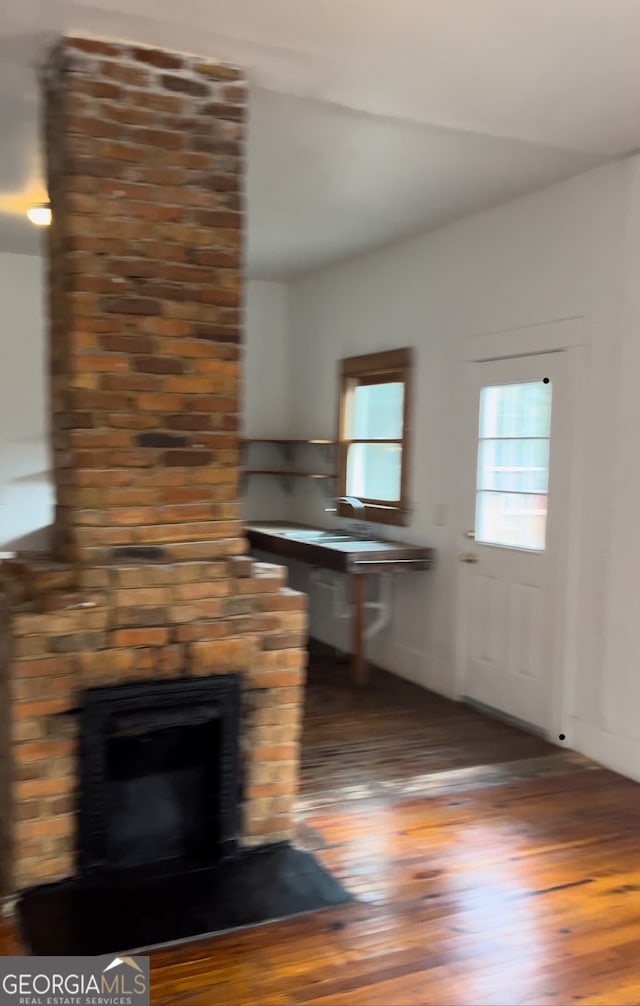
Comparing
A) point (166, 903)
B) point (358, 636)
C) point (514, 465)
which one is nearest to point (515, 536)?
point (514, 465)

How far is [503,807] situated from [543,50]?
2.66m

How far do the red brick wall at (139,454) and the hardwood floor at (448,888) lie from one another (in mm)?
488

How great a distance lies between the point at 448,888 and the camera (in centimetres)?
271

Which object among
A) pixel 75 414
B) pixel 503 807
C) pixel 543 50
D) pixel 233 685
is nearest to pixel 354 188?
pixel 543 50

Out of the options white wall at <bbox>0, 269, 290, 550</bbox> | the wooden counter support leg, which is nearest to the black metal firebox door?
the wooden counter support leg

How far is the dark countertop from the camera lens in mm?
4844

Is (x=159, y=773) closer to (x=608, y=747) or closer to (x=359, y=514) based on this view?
(x=608, y=747)

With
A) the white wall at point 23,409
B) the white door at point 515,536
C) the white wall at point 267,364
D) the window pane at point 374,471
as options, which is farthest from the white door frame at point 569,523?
the white wall at point 23,409

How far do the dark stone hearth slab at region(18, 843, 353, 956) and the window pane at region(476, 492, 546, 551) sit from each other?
203cm

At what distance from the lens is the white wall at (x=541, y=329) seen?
12.2 feet

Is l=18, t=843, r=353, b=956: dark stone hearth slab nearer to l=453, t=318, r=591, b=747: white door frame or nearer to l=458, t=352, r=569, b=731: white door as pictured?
l=453, t=318, r=591, b=747: white door frame

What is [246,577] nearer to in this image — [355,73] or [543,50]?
[355,73]

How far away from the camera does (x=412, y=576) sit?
5211 millimetres

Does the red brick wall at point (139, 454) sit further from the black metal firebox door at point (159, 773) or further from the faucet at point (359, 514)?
the faucet at point (359, 514)
